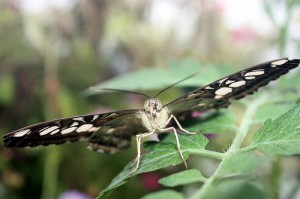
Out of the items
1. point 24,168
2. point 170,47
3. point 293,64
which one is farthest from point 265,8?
point 170,47

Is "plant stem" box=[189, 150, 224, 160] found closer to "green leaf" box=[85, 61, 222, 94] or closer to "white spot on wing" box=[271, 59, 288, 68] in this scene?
"white spot on wing" box=[271, 59, 288, 68]

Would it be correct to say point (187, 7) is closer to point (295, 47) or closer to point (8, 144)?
point (295, 47)

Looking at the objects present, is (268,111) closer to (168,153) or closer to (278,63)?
(278,63)

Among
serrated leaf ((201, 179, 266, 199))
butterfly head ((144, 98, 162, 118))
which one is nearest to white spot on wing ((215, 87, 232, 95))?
butterfly head ((144, 98, 162, 118))

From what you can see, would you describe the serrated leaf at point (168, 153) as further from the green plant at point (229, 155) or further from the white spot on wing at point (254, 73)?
the white spot on wing at point (254, 73)

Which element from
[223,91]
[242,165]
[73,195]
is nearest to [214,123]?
[223,91]

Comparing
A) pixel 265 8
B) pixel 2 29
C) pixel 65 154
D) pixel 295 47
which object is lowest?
pixel 65 154

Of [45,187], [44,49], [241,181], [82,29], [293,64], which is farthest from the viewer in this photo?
[82,29]
